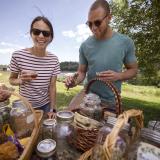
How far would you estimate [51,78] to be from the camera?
146 inches

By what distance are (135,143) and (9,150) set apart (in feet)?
2.55

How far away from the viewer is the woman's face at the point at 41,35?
343 centimetres

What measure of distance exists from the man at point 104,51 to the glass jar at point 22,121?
1227 mm

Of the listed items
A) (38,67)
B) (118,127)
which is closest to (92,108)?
(118,127)

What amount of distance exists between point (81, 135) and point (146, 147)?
55cm

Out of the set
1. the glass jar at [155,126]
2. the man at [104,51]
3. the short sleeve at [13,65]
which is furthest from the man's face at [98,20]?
the glass jar at [155,126]

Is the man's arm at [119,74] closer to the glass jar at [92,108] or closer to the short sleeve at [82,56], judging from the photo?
the glass jar at [92,108]

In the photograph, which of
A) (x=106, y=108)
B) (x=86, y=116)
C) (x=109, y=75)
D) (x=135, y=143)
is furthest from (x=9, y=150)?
(x=109, y=75)

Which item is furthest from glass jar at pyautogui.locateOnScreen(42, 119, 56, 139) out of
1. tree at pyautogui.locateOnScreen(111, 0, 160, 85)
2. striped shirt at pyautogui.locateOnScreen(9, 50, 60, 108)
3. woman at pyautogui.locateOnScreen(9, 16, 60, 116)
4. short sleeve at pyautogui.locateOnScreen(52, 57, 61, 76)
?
tree at pyautogui.locateOnScreen(111, 0, 160, 85)

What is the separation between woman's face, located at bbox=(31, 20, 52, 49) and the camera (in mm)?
3432

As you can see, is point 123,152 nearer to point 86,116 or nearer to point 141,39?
point 86,116

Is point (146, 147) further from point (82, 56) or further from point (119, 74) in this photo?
point (82, 56)

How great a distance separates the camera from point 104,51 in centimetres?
360

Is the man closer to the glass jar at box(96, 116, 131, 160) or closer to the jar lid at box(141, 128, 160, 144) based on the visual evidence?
the glass jar at box(96, 116, 131, 160)
